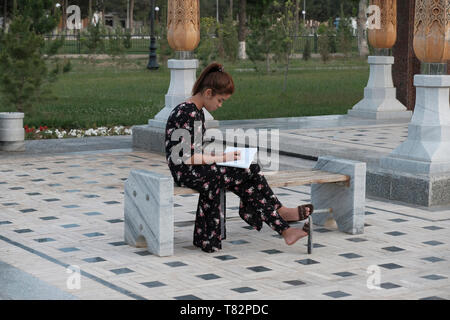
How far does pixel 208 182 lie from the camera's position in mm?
6859

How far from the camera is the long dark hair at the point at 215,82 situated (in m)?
6.83

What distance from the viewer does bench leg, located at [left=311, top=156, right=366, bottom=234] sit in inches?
299

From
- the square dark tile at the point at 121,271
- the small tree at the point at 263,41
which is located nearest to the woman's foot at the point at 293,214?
the square dark tile at the point at 121,271

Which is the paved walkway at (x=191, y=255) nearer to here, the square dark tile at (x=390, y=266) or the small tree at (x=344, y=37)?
the square dark tile at (x=390, y=266)

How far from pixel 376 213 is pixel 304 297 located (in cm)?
294

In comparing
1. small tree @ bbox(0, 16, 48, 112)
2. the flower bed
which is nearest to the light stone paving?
the flower bed

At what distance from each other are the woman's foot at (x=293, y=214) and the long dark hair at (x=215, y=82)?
3.56 feet

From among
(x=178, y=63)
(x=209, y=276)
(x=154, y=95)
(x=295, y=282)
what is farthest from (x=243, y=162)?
(x=154, y=95)

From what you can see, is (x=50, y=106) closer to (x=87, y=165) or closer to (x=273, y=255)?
(x=87, y=165)

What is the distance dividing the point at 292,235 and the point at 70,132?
29.8ft

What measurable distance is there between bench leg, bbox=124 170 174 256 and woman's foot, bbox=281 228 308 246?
888mm

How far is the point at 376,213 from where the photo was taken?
859 cm

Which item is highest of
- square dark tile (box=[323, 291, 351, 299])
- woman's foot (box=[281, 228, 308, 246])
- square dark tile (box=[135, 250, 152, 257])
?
woman's foot (box=[281, 228, 308, 246])

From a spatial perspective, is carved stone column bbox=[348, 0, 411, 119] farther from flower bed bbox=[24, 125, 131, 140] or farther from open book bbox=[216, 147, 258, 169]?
open book bbox=[216, 147, 258, 169]
